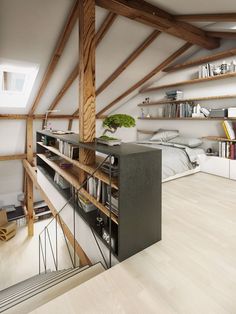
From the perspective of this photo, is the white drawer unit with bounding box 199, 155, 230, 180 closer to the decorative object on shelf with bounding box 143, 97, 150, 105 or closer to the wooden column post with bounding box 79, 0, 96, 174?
the decorative object on shelf with bounding box 143, 97, 150, 105

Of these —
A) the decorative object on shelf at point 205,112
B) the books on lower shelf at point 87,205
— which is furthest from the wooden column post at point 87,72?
the decorative object on shelf at point 205,112

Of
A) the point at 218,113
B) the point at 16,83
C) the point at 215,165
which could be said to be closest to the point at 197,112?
the point at 218,113

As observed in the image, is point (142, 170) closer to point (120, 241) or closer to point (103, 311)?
point (120, 241)

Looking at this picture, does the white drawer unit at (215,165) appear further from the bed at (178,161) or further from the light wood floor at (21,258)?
the light wood floor at (21,258)

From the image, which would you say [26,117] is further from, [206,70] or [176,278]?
[176,278]

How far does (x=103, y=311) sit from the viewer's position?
46.0 inches

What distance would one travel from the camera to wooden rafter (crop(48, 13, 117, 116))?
2.84 meters

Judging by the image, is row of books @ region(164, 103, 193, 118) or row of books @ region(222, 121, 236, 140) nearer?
row of books @ region(222, 121, 236, 140)

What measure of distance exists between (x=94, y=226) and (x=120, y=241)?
536mm

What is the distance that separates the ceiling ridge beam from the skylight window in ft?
4.55

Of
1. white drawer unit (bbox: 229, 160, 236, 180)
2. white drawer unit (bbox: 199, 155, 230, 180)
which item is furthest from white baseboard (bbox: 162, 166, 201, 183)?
white drawer unit (bbox: 229, 160, 236, 180)

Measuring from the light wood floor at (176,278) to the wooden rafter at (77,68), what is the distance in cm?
257

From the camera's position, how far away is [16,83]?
4.03m

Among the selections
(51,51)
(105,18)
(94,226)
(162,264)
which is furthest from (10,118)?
(162,264)
